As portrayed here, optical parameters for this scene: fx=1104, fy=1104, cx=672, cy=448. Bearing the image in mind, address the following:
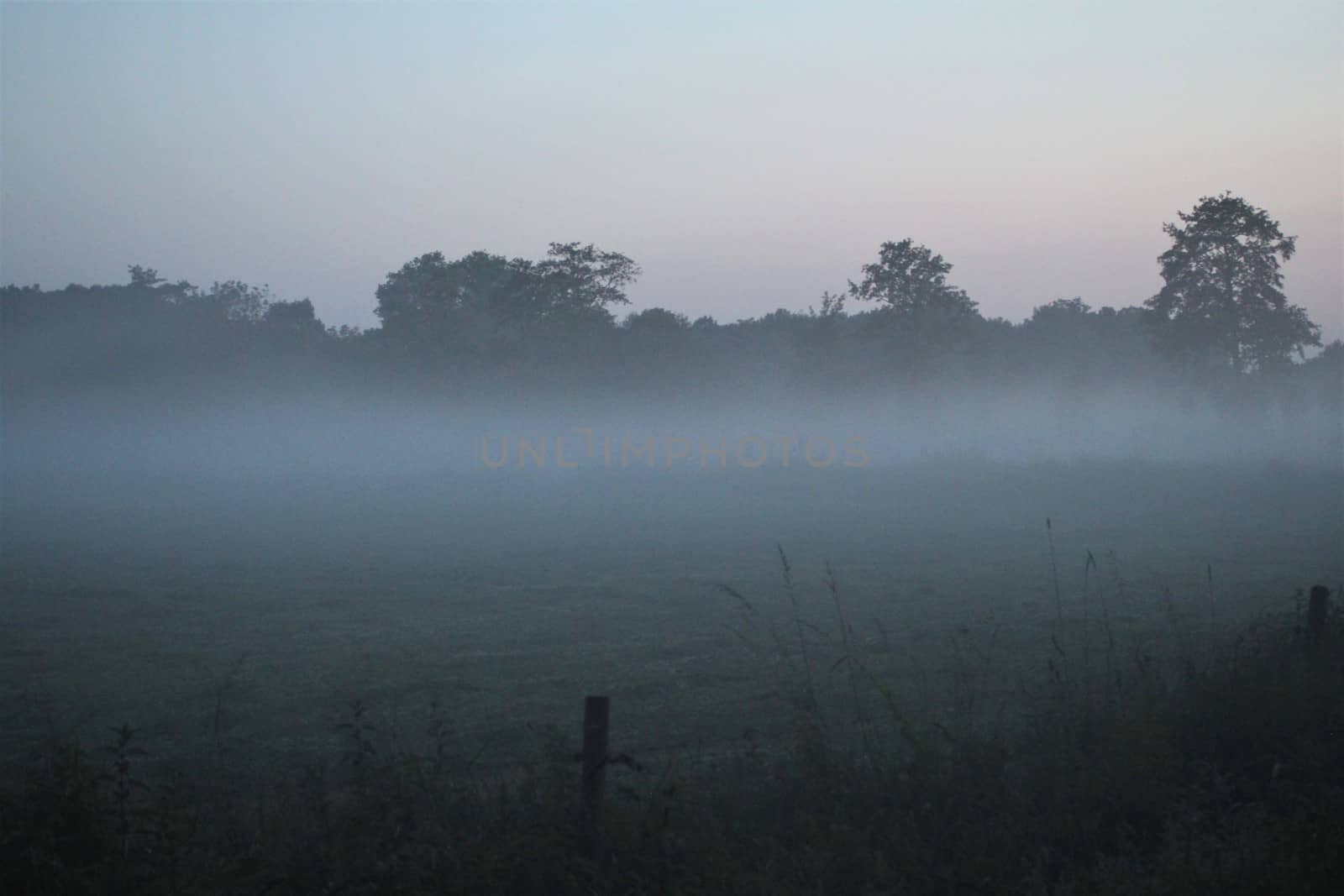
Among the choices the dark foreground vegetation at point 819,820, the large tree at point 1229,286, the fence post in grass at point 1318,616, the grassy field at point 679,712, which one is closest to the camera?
the dark foreground vegetation at point 819,820

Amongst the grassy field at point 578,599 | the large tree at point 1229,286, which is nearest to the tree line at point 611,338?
the large tree at point 1229,286

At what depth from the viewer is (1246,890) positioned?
482 centimetres

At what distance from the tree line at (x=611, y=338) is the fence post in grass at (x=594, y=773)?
160 feet

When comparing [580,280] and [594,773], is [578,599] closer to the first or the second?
[594,773]

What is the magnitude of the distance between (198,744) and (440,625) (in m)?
7.05

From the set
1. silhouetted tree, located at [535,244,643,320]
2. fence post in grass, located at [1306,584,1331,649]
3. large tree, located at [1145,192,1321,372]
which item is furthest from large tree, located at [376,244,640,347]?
fence post in grass, located at [1306,584,1331,649]

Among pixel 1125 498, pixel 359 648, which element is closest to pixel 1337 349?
pixel 1125 498

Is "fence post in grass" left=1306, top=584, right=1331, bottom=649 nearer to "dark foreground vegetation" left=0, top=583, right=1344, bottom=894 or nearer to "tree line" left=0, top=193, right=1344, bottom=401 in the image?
"dark foreground vegetation" left=0, top=583, right=1344, bottom=894

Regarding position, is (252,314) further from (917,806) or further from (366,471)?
(917,806)

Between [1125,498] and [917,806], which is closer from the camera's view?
[917,806]

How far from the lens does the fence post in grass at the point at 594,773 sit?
5.43 meters

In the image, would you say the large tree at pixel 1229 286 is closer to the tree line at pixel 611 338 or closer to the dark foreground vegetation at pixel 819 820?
the tree line at pixel 611 338

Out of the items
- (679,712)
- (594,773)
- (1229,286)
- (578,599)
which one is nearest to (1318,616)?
(679,712)

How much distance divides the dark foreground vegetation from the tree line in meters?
45.7
